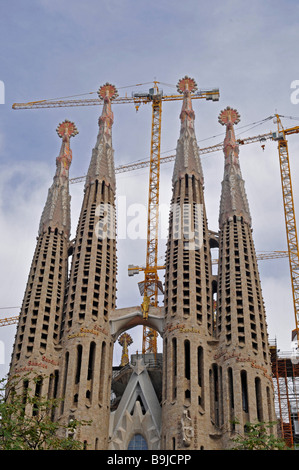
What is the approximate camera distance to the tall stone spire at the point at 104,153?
244ft

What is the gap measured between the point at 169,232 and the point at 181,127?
14.1 m

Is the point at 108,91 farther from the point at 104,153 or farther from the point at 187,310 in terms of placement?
the point at 187,310

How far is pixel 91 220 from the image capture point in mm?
70375

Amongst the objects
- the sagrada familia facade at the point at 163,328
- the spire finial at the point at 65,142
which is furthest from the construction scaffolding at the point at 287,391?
the spire finial at the point at 65,142

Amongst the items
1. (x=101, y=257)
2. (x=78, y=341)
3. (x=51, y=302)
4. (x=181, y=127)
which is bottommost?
(x=78, y=341)

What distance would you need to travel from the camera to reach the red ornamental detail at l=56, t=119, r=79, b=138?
266 ft

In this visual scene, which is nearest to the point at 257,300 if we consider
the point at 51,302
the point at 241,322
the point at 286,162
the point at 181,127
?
the point at 241,322

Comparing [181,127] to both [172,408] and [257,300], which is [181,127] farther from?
[172,408]

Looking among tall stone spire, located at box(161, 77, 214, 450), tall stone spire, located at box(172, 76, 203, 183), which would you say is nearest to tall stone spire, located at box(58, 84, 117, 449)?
tall stone spire, located at box(161, 77, 214, 450)

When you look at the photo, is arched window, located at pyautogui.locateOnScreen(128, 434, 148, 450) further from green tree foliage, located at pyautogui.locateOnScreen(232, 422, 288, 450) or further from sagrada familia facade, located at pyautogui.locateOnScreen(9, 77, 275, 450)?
green tree foliage, located at pyautogui.locateOnScreen(232, 422, 288, 450)

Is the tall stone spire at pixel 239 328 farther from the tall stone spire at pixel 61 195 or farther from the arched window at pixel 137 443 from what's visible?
the tall stone spire at pixel 61 195

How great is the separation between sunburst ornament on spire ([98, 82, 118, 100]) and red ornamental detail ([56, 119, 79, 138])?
4950 mm

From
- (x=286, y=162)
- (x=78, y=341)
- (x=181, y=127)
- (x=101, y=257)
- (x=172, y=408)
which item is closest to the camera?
(x=172, y=408)

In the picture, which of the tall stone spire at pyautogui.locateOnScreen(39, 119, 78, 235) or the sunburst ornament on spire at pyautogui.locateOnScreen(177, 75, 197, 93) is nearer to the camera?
the tall stone spire at pyautogui.locateOnScreen(39, 119, 78, 235)
